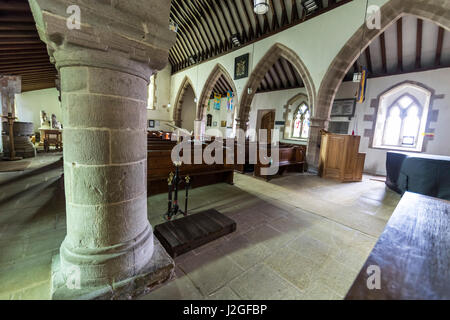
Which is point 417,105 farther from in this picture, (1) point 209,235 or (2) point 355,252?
(1) point 209,235

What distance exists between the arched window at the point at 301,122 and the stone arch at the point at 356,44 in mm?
3123

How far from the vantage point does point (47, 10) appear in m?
0.97

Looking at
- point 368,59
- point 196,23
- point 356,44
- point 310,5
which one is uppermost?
point 196,23

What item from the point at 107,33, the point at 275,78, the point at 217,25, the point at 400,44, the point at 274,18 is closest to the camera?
the point at 107,33

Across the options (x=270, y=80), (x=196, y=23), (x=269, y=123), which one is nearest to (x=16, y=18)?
(x=196, y=23)

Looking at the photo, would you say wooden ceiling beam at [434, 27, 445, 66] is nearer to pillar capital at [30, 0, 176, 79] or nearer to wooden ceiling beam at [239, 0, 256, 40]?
wooden ceiling beam at [239, 0, 256, 40]

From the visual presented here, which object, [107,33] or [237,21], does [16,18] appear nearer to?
[107,33]

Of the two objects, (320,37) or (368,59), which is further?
(368,59)

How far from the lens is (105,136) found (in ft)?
3.96

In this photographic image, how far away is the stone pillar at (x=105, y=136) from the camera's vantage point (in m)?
1.12

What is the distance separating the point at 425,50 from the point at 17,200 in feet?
31.9

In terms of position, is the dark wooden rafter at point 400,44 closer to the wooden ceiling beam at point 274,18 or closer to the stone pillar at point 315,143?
the stone pillar at point 315,143

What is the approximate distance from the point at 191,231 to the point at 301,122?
810 centimetres

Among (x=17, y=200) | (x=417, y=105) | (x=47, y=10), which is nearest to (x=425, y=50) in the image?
(x=417, y=105)
